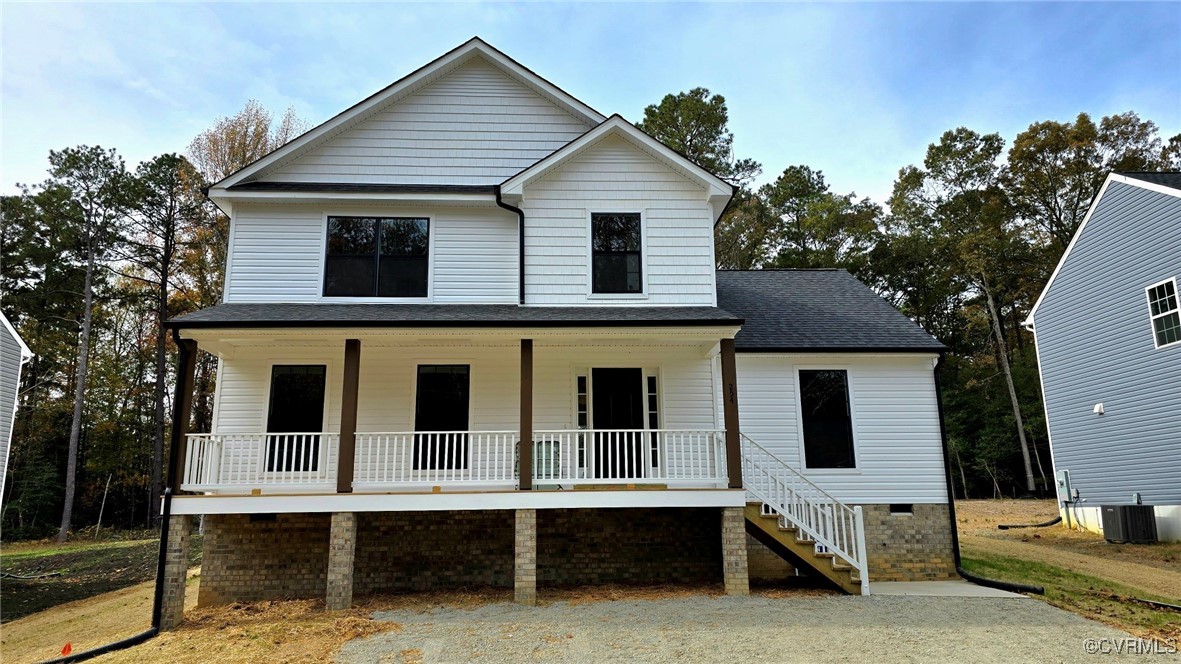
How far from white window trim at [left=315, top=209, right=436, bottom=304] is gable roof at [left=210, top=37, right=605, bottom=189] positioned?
56.0 inches

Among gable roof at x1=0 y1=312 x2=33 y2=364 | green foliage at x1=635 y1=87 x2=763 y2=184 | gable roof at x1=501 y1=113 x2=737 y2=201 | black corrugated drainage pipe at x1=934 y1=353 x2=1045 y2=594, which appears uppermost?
green foliage at x1=635 y1=87 x2=763 y2=184

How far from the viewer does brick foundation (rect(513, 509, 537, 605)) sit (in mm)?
9523

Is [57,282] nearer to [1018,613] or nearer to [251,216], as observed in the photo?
[251,216]

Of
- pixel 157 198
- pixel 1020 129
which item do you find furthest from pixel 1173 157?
pixel 157 198

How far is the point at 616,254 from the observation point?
39.7 ft

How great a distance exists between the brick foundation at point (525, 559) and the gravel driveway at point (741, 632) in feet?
0.81

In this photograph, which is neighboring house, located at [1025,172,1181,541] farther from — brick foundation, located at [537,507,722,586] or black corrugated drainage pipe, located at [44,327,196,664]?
black corrugated drainage pipe, located at [44,327,196,664]

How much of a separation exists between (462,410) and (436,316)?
1936 millimetres

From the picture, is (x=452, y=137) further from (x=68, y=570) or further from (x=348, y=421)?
(x=68, y=570)

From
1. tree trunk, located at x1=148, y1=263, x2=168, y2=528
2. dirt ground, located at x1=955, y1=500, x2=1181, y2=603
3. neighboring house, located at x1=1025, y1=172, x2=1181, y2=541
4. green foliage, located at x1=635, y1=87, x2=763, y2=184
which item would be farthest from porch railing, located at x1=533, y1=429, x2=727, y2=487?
green foliage, located at x1=635, y1=87, x2=763, y2=184

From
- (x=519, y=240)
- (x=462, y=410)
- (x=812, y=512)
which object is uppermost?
(x=519, y=240)

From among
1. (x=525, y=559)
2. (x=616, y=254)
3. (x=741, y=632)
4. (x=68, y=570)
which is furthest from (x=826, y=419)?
(x=68, y=570)

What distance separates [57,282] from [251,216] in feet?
73.5

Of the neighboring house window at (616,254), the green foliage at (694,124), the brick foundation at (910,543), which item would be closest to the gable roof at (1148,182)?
the brick foundation at (910,543)
